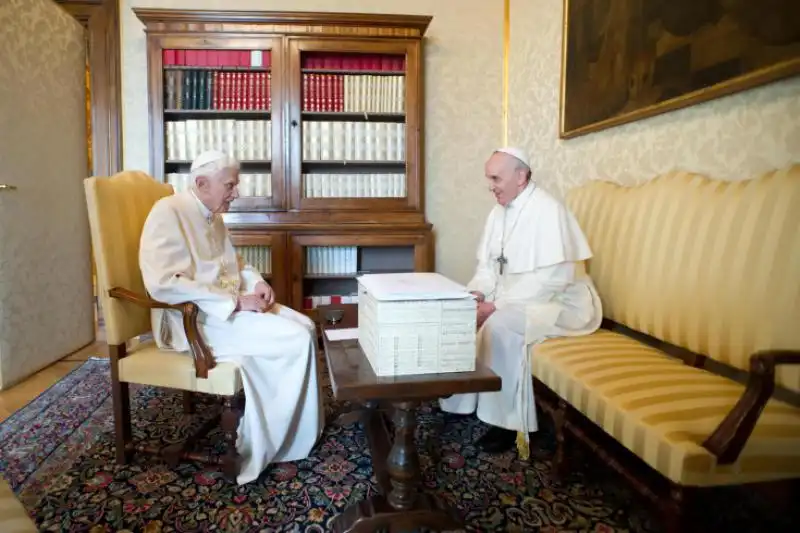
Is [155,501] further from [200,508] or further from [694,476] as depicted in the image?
[694,476]

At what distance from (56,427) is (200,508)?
1.19 m

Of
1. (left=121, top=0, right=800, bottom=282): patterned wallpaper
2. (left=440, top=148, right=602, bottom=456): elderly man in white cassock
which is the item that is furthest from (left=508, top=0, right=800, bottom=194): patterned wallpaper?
(left=440, top=148, right=602, bottom=456): elderly man in white cassock

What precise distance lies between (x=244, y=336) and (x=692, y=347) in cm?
181

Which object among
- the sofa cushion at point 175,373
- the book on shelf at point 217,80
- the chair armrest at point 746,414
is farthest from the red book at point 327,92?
the chair armrest at point 746,414

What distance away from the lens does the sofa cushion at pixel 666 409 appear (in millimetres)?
1423

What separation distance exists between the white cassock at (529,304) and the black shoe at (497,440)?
0.07m

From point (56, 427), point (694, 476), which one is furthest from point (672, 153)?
point (56, 427)

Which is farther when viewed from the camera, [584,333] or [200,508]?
[584,333]

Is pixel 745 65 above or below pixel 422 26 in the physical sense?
below

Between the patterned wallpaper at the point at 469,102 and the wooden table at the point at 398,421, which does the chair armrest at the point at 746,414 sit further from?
the patterned wallpaper at the point at 469,102

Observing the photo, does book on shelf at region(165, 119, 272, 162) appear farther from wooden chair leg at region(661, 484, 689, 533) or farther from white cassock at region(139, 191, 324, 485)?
wooden chair leg at region(661, 484, 689, 533)

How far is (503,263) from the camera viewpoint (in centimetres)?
285

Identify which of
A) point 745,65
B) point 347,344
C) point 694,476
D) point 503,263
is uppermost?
Result: point 745,65

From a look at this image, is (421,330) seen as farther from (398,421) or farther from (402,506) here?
(402,506)
